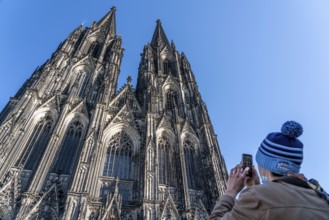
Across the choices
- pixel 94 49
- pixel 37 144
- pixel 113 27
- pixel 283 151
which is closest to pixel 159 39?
pixel 113 27

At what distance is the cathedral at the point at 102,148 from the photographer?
1214cm

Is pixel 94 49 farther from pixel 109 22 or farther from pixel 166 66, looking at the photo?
pixel 166 66

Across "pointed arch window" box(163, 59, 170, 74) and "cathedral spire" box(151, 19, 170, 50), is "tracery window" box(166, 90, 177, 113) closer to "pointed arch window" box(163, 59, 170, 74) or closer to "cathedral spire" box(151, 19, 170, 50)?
"pointed arch window" box(163, 59, 170, 74)

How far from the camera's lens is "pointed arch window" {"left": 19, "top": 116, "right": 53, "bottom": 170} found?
544 inches

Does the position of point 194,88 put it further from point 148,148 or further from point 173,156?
point 148,148

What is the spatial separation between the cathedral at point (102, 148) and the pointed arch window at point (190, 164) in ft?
0.25

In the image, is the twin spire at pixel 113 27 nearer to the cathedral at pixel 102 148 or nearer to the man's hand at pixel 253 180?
the cathedral at pixel 102 148

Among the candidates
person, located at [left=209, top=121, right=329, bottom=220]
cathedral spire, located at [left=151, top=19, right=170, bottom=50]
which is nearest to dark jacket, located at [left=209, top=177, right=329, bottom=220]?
person, located at [left=209, top=121, right=329, bottom=220]

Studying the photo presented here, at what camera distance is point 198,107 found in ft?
71.0

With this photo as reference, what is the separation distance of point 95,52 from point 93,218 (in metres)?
17.9

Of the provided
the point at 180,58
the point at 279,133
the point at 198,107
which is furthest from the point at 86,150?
the point at 180,58

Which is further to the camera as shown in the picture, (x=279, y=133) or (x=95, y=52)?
(x=95, y=52)

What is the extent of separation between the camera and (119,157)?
1588 cm

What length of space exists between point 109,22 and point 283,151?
3221 centimetres
